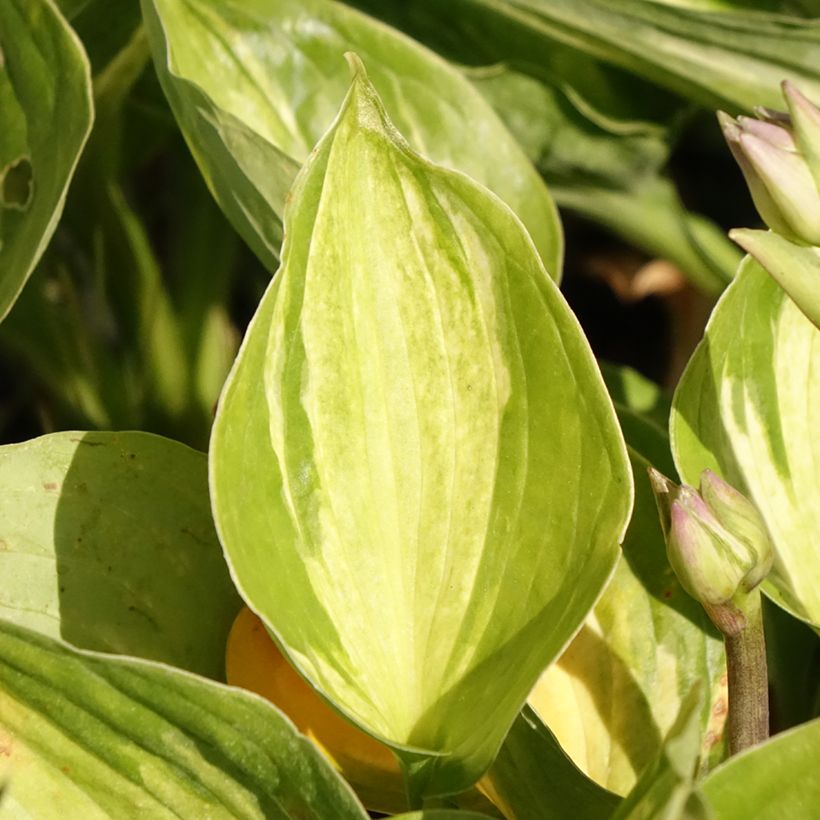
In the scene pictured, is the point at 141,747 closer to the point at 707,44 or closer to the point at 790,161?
the point at 790,161

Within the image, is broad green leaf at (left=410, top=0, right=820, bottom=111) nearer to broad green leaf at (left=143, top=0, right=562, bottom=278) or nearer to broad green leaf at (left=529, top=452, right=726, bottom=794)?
broad green leaf at (left=143, top=0, right=562, bottom=278)

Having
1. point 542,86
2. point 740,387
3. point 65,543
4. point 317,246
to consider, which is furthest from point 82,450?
point 542,86

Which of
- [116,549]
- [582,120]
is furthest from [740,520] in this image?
[582,120]

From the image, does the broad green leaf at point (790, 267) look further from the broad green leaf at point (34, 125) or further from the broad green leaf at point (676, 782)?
the broad green leaf at point (34, 125)

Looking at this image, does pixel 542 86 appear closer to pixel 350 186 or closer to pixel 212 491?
pixel 350 186

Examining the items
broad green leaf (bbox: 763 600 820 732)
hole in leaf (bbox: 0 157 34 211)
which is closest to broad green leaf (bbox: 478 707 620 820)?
broad green leaf (bbox: 763 600 820 732)

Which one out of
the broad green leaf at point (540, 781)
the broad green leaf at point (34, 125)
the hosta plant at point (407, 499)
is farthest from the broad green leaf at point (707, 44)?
the broad green leaf at point (540, 781)

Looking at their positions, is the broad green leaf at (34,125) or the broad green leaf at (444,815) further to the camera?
the broad green leaf at (34,125)
